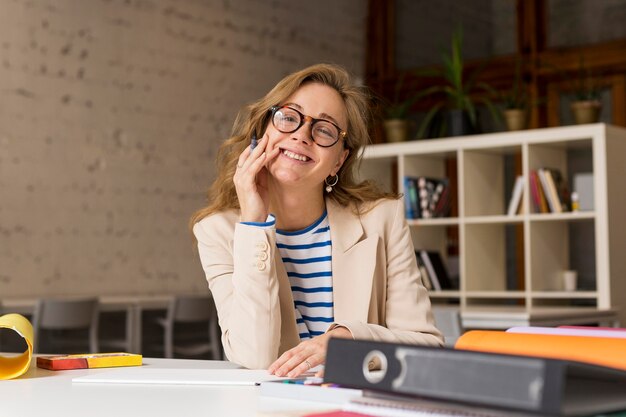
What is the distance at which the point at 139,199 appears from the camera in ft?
26.9

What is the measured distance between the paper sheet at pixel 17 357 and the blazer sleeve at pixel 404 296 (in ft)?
2.58

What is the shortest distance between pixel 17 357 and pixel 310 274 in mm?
793

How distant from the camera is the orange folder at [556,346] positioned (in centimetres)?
112

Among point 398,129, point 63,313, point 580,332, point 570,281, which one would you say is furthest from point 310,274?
point 63,313

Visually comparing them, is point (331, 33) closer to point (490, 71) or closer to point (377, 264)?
point (490, 71)

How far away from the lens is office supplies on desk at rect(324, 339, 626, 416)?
2.72 ft

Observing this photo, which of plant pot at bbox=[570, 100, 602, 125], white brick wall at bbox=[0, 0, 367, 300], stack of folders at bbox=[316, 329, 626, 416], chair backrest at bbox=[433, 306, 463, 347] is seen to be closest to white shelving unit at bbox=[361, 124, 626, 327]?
plant pot at bbox=[570, 100, 602, 125]

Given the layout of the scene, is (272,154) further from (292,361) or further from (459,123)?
(459,123)

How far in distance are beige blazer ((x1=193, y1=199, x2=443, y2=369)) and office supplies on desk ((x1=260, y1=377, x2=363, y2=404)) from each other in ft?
2.24

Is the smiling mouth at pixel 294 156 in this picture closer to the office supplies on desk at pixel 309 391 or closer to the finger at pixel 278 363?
the finger at pixel 278 363

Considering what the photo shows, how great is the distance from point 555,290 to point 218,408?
490 cm

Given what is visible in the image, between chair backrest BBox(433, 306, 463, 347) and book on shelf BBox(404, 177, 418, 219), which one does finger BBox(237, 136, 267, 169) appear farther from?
book on shelf BBox(404, 177, 418, 219)

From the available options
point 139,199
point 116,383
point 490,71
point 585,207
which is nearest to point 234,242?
Answer: point 116,383

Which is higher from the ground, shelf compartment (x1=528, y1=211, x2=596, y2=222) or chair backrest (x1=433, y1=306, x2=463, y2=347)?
shelf compartment (x1=528, y1=211, x2=596, y2=222)
